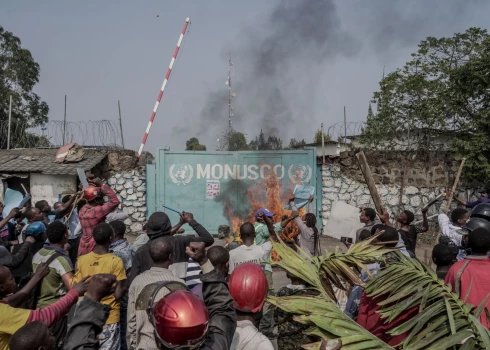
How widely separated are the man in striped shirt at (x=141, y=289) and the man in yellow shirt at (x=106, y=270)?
0.79 meters

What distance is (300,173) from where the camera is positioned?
13508 mm

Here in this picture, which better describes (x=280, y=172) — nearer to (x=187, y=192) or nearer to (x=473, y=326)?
(x=187, y=192)

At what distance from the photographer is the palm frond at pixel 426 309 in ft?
7.48

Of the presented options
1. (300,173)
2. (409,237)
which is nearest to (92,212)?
(409,237)

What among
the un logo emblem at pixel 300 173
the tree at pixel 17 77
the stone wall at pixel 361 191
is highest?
the tree at pixel 17 77

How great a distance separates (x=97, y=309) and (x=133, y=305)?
0.69 m

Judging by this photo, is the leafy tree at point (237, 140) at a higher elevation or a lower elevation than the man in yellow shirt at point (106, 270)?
higher

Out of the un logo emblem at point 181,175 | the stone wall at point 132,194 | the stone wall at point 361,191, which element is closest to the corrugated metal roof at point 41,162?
the stone wall at point 132,194

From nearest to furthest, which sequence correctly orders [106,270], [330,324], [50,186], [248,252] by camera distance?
1. [330,324]
2. [106,270]
3. [248,252]
4. [50,186]

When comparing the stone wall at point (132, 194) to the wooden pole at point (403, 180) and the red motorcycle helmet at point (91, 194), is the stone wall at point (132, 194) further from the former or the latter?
the red motorcycle helmet at point (91, 194)

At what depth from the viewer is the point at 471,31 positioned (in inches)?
541

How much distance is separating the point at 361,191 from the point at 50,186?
340 inches

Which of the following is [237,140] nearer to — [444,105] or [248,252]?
[444,105]

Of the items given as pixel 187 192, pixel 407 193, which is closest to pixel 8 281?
pixel 187 192
